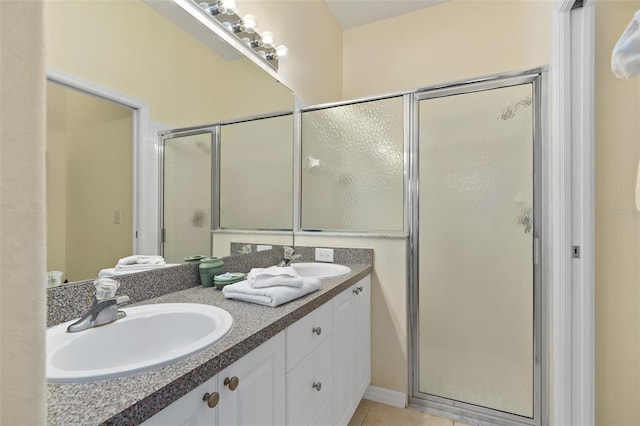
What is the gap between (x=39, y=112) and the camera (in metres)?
0.29

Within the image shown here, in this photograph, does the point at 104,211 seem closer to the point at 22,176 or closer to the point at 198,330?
the point at 198,330

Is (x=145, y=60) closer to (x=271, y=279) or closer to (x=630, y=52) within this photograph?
(x=271, y=279)

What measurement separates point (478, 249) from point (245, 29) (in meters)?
1.73

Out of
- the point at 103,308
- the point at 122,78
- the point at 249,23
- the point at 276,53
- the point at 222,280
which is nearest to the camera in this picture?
the point at 103,308

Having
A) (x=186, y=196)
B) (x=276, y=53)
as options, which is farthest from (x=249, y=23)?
(x=186, y=196)

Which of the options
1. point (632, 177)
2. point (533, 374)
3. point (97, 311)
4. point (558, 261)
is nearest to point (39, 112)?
point (97, 311)

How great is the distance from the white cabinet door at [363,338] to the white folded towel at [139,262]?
98 centimetres

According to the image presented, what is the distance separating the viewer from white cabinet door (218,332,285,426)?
70 centimetres

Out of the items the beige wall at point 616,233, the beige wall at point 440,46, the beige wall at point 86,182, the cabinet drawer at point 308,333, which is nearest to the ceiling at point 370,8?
the beige wall at point 440,46

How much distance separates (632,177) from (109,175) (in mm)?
1800

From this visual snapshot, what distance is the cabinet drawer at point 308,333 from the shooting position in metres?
0.99

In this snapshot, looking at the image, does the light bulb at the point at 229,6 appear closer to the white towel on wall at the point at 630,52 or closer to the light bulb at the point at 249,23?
the light bulb at the point at 249,23

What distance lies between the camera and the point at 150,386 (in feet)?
1.74

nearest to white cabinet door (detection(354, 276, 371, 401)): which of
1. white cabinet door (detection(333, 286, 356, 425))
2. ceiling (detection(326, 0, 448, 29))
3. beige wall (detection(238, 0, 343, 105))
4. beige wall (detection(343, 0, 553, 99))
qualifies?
white cabinet door (detection(333, 286, 356, 425))
